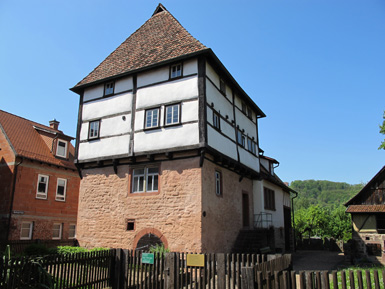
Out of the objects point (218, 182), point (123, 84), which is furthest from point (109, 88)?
point (218, 182)

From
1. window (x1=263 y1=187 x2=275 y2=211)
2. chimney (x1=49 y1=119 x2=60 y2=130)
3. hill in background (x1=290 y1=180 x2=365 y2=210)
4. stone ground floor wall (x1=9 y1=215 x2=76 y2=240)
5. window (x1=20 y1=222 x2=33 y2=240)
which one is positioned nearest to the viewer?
stone ground floor wall (x1=9 y1=215 x2=76 y2=240)

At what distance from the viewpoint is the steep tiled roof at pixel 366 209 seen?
2071 centimetres

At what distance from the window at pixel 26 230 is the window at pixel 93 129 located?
7.66 metres

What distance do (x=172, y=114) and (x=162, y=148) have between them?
1741 mm

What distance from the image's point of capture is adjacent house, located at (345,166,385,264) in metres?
20.6

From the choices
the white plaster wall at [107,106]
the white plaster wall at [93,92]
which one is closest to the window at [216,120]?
the white plaster wall at [107,106]

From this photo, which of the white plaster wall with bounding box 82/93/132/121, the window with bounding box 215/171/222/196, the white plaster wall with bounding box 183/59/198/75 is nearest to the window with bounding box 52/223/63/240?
the white plaster wall with bounding box 82/93/132/121

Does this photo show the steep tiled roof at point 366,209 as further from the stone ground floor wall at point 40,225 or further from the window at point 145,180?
the stone ground floor wall at point 40,225

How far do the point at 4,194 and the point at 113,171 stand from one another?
27.1 ft

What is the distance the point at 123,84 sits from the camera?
1745 cm

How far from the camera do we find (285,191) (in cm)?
2855

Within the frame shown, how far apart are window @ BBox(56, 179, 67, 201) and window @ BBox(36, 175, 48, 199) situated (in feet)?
3.28

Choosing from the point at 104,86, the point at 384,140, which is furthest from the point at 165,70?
the point at 384,140

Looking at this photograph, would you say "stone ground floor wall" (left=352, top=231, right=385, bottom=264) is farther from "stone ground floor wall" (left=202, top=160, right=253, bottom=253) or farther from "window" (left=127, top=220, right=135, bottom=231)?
"window" (left=127, top=220, right=135, bottom=231)
